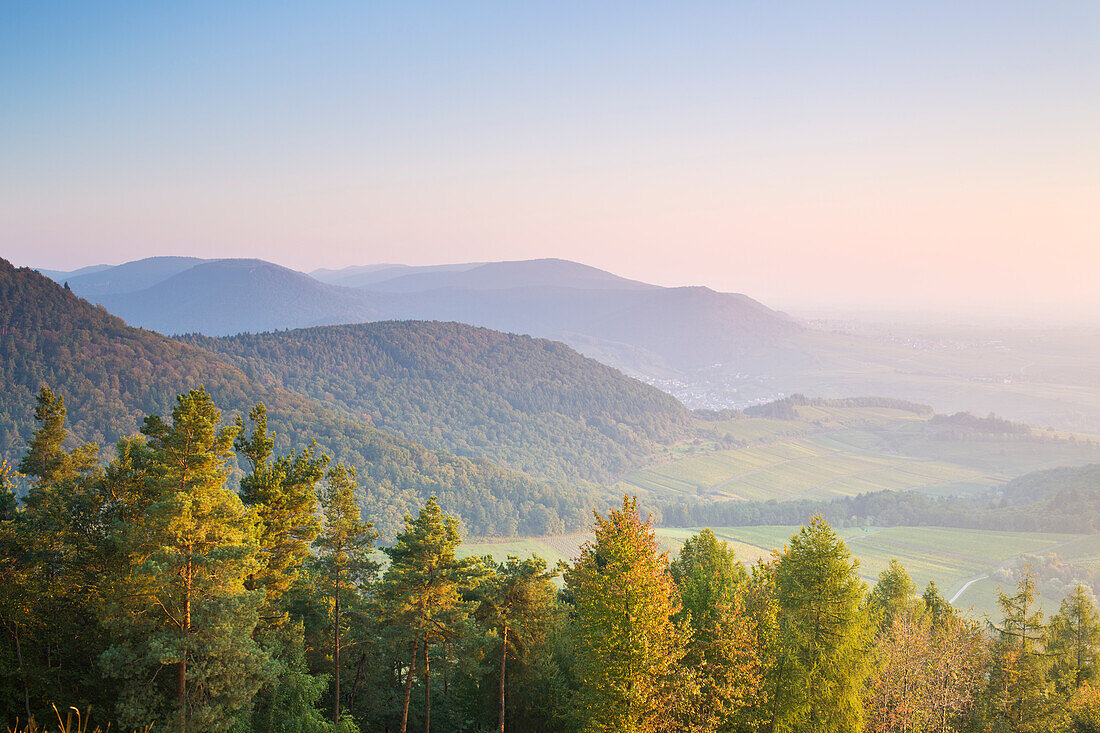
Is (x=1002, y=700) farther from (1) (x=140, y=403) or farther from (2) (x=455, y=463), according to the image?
(1) (x=140, y=403)

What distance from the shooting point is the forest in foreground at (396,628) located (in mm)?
17625

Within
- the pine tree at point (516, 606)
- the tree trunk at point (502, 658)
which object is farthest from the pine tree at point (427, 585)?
the tree trunk at point (502, 658)

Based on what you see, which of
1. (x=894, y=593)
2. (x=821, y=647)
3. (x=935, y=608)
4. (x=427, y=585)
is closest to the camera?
(x=821, y=647)

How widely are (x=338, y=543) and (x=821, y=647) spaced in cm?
1769

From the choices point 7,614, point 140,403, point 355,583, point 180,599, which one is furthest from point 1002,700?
point 140,403

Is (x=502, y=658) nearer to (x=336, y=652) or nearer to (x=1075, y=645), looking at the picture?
(x=336, y=652)

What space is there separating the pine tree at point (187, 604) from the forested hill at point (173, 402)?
138906 millimetres

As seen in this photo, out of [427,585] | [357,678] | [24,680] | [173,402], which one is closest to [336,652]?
[357,678]

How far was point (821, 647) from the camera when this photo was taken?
20.2 metres

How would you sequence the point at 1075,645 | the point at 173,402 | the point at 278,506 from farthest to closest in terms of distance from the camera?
the point at 173,402 → the point at 1075,645 → the point at 278,506

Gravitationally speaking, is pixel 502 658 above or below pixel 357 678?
above

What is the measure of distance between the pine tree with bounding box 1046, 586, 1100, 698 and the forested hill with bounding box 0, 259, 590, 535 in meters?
140

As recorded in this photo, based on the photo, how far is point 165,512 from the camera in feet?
56.7

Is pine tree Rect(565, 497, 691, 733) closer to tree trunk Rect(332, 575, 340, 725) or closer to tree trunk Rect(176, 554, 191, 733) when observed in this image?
tree trunk Rect(332, 575, 340, 725)
